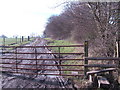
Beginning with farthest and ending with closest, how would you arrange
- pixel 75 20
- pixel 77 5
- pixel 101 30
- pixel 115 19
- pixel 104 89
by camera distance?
pixel 75 20, pixel 77 5, pixel 101 30, pixel 115 19, pixel 104 89

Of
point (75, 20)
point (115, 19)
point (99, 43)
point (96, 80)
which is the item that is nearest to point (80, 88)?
point (96, 80)

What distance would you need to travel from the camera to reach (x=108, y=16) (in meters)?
7.47

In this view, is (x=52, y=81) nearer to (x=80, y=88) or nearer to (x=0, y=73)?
(x=80, y=88)

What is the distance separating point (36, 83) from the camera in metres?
5.23

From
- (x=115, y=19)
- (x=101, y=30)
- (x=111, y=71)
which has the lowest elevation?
(x=111, y=71)

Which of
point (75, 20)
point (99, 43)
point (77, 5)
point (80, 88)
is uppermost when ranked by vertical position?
point (77, 5)

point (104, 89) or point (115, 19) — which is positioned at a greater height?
point (115, 19)

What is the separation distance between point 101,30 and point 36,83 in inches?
212

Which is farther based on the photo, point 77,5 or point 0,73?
point 77,5

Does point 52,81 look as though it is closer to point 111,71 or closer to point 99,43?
point 111,71

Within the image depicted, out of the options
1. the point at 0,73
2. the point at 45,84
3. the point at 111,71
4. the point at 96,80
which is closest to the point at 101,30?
the point at 111,71

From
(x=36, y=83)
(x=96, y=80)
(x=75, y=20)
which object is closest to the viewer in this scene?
(x=96, y=80)

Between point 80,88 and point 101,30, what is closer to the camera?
point 80,88

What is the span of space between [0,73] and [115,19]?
740 cm
